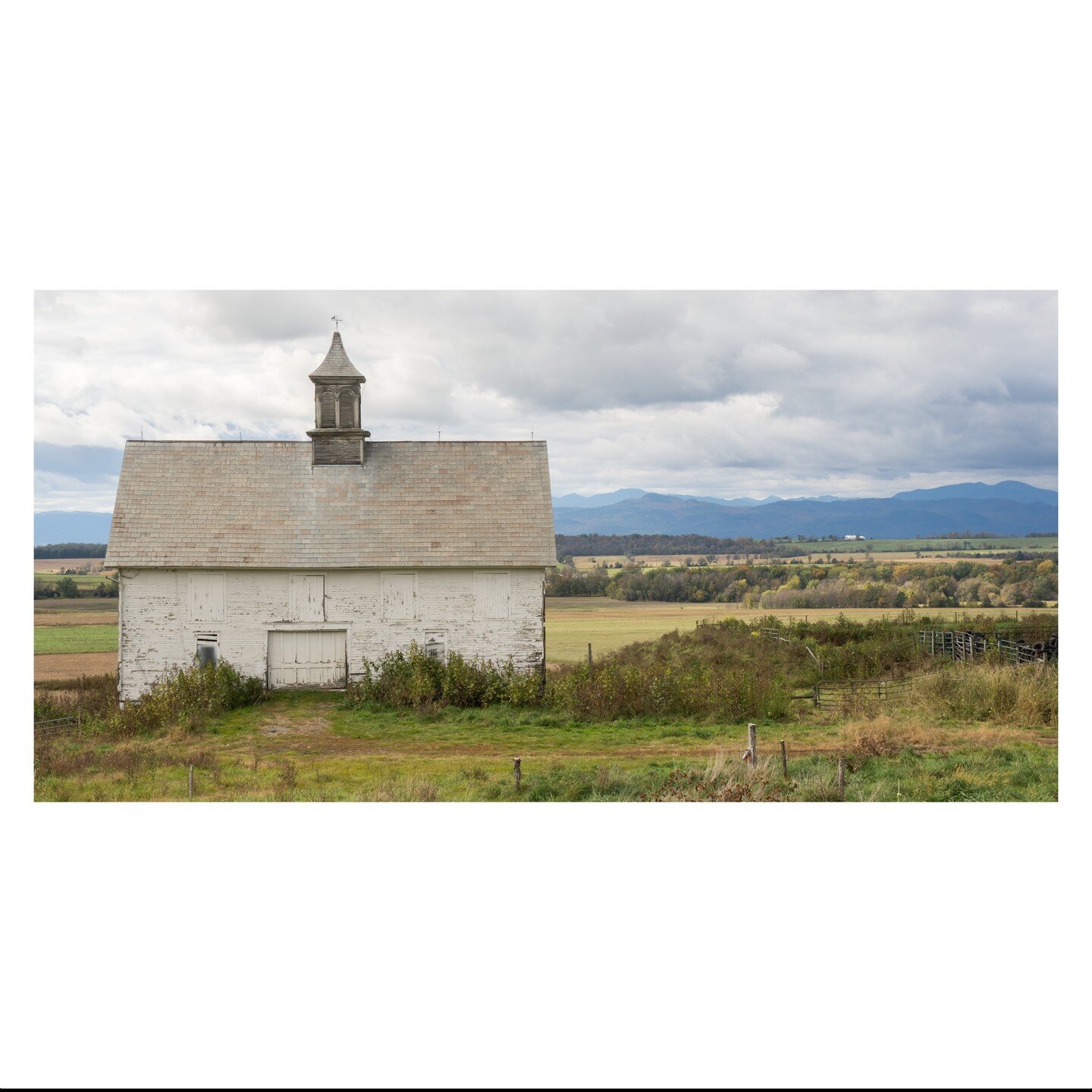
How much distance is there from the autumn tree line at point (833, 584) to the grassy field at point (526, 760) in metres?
16.2

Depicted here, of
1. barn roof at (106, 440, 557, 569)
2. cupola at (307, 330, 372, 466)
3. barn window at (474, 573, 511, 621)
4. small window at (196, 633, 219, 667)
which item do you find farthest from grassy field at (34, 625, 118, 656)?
barn window at (474, 573, 511, 621)

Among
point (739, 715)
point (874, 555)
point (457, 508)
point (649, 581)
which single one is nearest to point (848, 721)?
point (739, 715)

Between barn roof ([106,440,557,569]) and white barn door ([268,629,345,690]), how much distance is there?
5.50 ft

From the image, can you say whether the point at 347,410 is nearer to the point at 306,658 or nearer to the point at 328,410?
the point at 328,410

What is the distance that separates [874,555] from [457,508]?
33402 millimetres

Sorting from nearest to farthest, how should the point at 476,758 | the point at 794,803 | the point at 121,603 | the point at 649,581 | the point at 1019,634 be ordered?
the point at 794,803, the point at 476,758, the point at 121,603, the point at 1019,634, the point at 649,581

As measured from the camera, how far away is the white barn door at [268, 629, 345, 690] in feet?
63.4

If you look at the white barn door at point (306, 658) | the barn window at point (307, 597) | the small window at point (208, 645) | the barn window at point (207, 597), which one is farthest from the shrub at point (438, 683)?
the barn window at point (207, 597)

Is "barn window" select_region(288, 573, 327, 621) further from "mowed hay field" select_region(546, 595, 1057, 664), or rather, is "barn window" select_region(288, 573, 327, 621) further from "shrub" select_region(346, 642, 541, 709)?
"mowed hay field" select_region(546, 595, 1057, 664)

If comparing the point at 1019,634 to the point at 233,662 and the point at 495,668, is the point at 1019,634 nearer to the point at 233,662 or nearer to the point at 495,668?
the point at 495,668

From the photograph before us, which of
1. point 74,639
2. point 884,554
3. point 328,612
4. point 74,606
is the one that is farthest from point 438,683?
point 884,554

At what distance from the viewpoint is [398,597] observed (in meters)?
19.5

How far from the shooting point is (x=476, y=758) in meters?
13.9

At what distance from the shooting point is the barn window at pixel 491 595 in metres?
19.4
